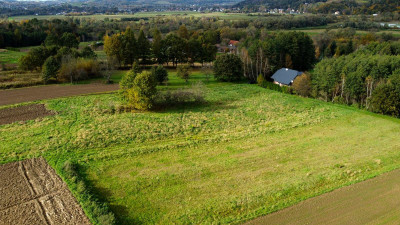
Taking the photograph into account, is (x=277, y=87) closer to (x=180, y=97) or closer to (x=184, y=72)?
(x=184, y=72)

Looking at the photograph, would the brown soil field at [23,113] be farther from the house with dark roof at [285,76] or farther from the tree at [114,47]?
the house with dark roof at [285,76]

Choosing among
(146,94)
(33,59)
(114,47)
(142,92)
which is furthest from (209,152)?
(33,59)

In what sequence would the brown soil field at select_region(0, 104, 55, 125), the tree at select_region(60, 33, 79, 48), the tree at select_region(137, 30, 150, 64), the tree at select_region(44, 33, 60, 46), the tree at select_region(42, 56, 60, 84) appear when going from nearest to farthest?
the brown soil field at select_region(0, 104, 55, 125) < the tree at select_region(42, 56, 60, 84) < the tree at select_region(137, 30, 150, 64) < the tree at select_region(44, 33, 60, 46) < the tree at select_region(60, 33, 79, 48)

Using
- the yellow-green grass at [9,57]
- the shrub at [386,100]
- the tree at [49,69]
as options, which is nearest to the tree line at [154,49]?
the tree at [49,69]

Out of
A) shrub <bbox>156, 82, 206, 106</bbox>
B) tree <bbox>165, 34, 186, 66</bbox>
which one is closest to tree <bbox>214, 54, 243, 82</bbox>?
tree <bbox>165, 34, 186, 66</bbox>

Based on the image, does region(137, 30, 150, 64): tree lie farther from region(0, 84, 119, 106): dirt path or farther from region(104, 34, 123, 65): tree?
A: region(0, 84, 119, 106): dirt path

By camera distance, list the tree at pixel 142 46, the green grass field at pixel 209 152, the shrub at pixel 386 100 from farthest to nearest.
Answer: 1. the tree at pixel 142 46
2. the shrub at pixel 386 100
3. the green grass field at pixel 209 152

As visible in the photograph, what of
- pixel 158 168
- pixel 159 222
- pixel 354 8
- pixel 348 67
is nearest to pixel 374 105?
pixel 348 67
